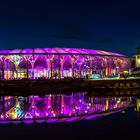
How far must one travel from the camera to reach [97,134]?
72.6ft

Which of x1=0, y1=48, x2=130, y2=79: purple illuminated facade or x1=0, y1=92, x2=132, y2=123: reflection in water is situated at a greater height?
x1=0, y1=48, x2=130, y2=79: purple illuminated facade

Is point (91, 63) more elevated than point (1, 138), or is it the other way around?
point (91, 63)

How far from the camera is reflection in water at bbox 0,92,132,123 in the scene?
3065 cm

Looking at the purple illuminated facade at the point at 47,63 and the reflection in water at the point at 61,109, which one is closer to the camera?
the reflection in water at the point at 61,109

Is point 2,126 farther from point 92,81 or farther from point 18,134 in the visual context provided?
point 92,81

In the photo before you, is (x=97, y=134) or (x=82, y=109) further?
(x=82, y=109)

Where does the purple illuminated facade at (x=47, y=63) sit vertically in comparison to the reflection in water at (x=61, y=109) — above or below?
above

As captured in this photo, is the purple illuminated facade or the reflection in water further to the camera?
the purple illuminated facade

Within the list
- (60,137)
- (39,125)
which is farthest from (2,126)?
(60,137)

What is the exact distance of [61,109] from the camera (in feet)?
118

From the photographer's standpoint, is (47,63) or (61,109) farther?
(47,63)

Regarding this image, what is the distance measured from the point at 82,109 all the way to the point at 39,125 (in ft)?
32.5

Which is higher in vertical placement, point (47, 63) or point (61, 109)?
point (47, 63)

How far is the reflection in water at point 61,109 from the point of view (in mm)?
30650
